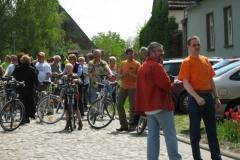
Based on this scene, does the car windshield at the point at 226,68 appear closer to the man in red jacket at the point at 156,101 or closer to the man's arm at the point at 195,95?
the man's arm at the point at 195,95

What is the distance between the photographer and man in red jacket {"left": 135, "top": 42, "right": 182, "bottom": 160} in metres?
8.34

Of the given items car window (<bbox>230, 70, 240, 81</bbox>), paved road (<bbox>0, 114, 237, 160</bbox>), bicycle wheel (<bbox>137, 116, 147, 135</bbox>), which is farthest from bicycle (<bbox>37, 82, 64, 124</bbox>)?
car window (<bbox>230, 70, 240, 81</bbox>)

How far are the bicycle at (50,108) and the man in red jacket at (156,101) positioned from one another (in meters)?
8.38

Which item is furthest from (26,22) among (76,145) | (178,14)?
(76,145)

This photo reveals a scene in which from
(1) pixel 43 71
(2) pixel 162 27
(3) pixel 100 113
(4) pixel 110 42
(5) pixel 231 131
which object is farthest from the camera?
(4) pixel 110 42

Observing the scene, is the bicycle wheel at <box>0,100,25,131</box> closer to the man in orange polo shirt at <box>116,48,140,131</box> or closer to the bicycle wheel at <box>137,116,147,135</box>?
the man in orange polo shirt at <box>116,48,140,131</box>

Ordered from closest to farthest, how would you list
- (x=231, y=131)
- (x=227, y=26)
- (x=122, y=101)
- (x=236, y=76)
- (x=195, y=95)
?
(x=195, y=95) < (x=231, y=131) < (x=236, y=76) < (x=122, y=101) < (x=227, y=26)

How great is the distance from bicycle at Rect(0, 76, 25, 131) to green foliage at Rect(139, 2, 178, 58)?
25.1m

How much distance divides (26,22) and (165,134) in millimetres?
56624

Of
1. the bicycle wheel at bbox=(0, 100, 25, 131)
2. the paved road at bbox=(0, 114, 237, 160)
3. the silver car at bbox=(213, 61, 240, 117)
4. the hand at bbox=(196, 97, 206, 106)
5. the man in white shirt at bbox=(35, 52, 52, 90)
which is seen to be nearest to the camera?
the hand at bbox=(196, 97, 206, 106)

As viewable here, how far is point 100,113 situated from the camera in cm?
1503

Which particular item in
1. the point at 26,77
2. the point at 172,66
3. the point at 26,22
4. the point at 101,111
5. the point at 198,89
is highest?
the point at 26,22

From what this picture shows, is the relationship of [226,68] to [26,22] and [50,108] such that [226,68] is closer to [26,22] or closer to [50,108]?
[50,108]

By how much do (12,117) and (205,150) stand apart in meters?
5.78
